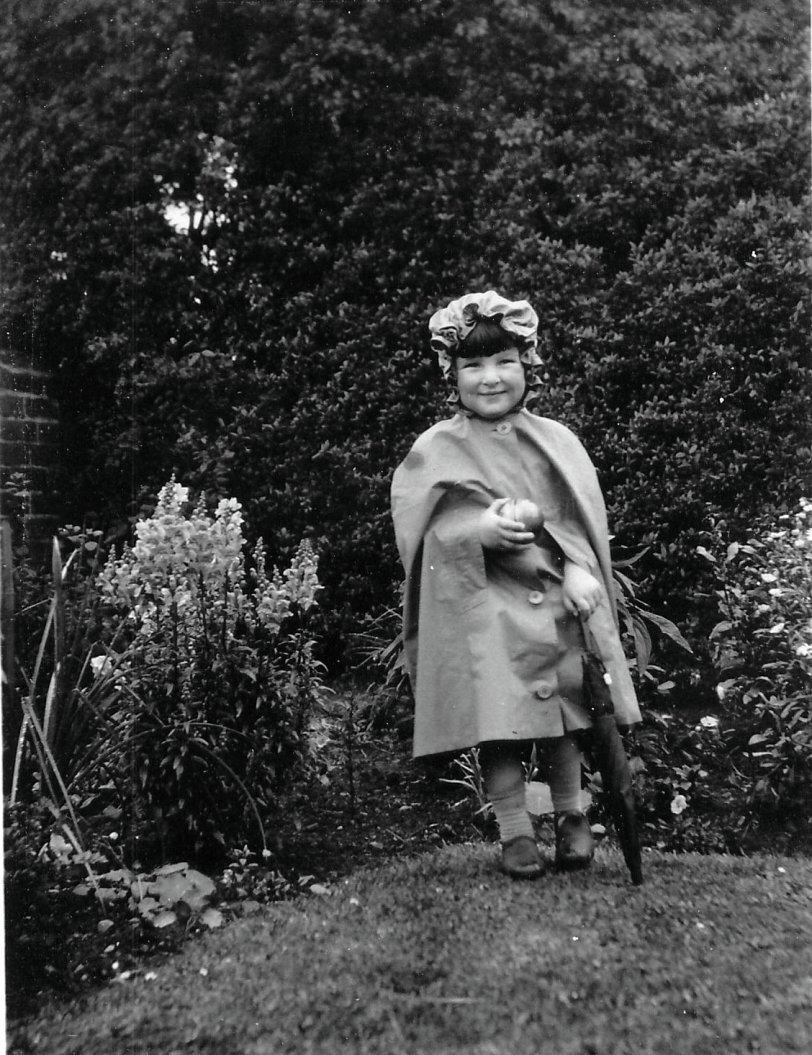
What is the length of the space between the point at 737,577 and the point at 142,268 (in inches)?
112

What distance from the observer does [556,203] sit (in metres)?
4.08

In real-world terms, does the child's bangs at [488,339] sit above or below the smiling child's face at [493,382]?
above

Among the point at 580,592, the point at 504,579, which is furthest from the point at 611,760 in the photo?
the point at 504,579

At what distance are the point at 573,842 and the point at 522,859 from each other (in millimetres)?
173

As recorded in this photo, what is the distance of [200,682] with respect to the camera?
3.26 metres

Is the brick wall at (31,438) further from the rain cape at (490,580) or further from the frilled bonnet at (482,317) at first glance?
the frilled bonnet at (482,317)

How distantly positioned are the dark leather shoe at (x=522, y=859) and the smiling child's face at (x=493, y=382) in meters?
1.33

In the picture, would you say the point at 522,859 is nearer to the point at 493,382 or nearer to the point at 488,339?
the point at 493,382

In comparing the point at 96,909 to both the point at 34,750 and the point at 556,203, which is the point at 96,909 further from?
the point at 556,203

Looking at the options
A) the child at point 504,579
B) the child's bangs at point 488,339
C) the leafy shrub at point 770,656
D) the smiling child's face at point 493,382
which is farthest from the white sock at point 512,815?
the child's bangs at point 488,339

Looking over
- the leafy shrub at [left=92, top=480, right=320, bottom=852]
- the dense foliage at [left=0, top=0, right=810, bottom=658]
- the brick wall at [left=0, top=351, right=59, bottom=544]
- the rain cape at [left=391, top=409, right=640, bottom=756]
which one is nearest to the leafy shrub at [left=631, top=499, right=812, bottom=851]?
the dense foliage at [left=0, top=0, right=810, bottom=658]

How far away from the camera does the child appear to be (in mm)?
2850

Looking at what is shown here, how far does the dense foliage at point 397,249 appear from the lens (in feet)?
12.2

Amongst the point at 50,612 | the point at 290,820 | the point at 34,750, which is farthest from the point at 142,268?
the point at 290,820
